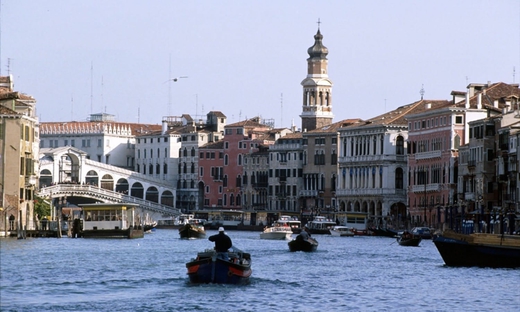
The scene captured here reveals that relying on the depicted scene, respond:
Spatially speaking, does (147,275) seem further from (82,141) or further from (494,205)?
(82,141)

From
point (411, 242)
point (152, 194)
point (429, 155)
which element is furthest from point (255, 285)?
point (152, 194)

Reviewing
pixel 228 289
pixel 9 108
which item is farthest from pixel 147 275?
pixel 9 108

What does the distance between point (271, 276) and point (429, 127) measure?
176 feet

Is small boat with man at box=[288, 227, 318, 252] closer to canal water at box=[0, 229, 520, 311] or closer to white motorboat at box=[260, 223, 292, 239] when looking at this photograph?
canal water at box=[0, 229, 520, 311]

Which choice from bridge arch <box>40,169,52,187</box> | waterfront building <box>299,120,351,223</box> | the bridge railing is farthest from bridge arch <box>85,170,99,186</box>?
waterfront building <box>299,120,351,223</box>

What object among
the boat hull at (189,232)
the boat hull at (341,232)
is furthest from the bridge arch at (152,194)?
the boat hull at (189,232)

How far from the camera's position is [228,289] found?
123 feet

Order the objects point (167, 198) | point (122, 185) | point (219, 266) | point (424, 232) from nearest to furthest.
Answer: point (219, 266), point (424, 232), point (122, 185), point (167, 198)

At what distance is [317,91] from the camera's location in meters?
121

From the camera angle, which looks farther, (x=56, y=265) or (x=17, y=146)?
(x=17, y=146)

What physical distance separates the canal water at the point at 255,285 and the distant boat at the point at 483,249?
31cm

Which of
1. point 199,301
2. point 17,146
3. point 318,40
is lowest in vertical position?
point 199,301

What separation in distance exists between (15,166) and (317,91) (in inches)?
2242

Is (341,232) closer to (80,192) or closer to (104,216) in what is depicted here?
(80,192)
